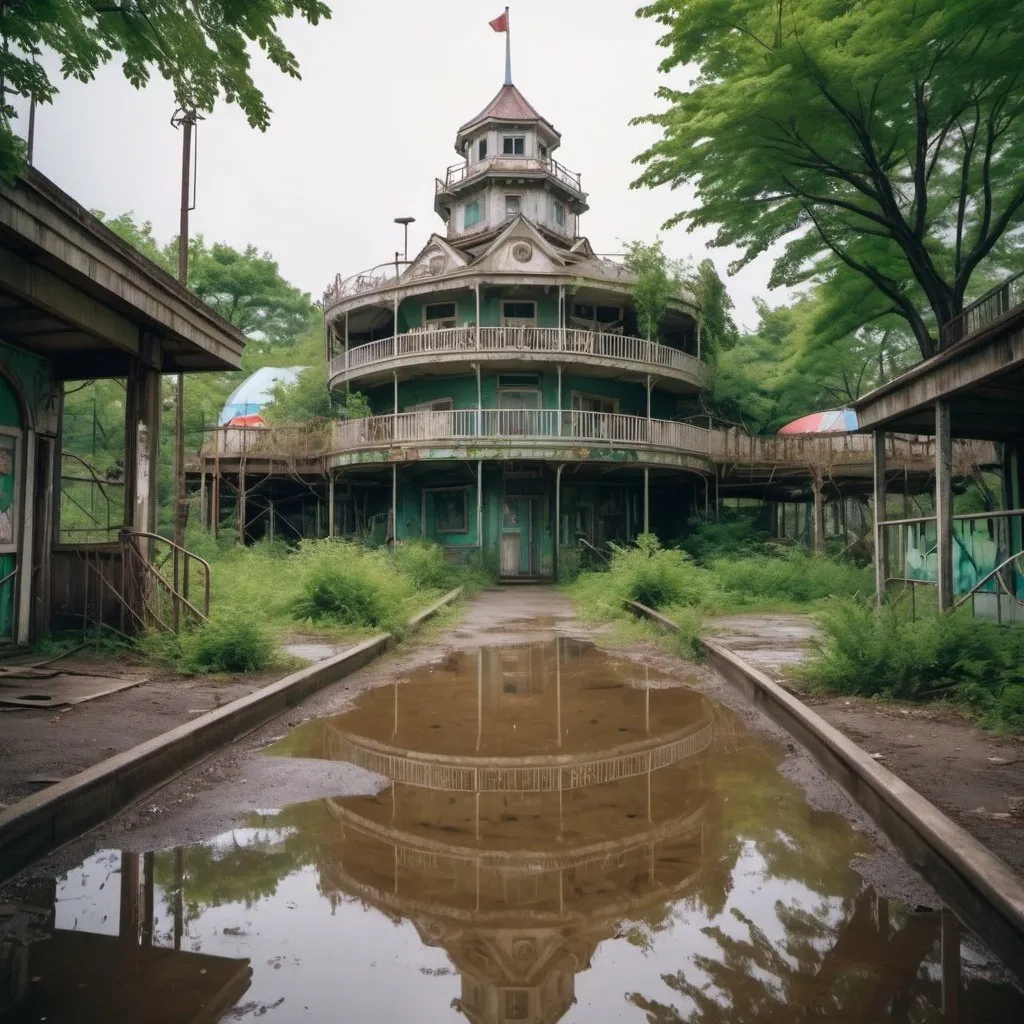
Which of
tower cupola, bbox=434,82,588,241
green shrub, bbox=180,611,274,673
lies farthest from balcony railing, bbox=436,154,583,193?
green shrub, bbox=180,611,274,673

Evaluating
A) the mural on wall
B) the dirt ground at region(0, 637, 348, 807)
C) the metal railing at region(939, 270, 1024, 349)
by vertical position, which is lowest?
the dirt ground at region(0, 637, 348, 807)

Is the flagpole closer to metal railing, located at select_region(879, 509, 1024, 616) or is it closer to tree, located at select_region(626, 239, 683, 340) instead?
tree, located at select_region(626, 239, 683, 340)

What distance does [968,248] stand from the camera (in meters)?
18.8

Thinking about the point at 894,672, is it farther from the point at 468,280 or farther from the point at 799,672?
the point at 468,280

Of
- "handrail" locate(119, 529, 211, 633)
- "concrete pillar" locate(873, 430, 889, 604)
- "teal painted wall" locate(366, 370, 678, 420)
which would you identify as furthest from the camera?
"teal painted wall" locate(366, 370, 678, 420)

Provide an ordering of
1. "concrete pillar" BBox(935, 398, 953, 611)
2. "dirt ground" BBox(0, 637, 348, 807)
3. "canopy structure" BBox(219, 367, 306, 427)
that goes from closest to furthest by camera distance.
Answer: "dirt ground" BBox(0, 637, 348, 807) → "concrete pillar" BBox(935, 398, 953, 611) → "canopy structure" BBox(219, 367, 306, 427)

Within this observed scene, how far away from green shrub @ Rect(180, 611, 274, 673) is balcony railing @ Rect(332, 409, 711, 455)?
55.9ft

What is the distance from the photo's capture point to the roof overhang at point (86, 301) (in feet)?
23.7

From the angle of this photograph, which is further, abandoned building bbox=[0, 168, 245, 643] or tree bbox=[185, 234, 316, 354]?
tree bbox=[185, 234, 316, 354]

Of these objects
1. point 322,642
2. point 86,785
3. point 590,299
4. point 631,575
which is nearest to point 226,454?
point 590,299

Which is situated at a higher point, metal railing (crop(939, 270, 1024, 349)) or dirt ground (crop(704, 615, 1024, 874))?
metal railing (crop(939, 270, 1024, 349))

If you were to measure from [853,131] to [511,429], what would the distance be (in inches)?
550

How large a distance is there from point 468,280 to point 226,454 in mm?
9769

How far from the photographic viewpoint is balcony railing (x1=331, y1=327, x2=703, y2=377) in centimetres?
2705
